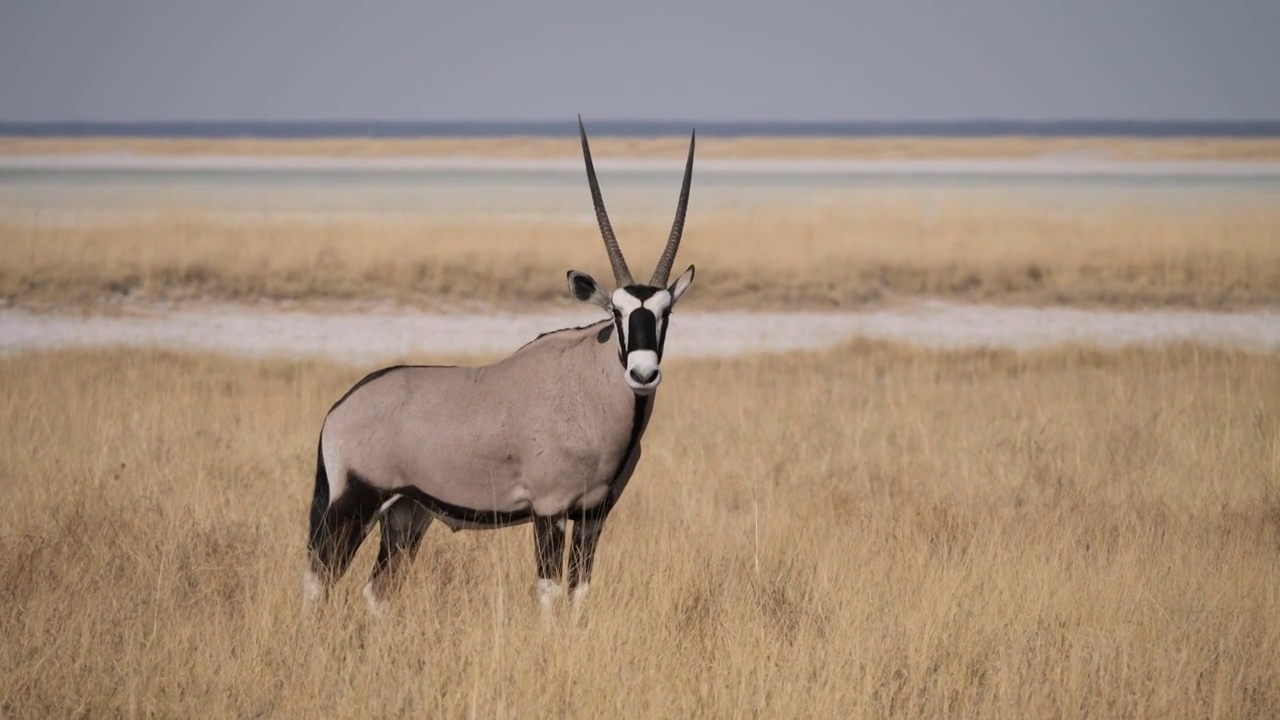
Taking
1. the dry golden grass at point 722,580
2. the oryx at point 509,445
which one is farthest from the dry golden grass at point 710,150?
the oryx at point 509,445

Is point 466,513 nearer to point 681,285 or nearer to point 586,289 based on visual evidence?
point 586,289

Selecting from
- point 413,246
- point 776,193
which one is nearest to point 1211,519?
point 413,246

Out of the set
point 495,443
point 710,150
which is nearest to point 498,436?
point 495,443

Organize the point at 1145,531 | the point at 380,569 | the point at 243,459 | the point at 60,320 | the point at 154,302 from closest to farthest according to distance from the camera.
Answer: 1. the point at 380,569
2. the point at 1145,531
3. the point at 243,459
4. the point at 60,320
5. the point at 154,302

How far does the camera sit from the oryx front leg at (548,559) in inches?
243

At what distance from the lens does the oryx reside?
244 inches

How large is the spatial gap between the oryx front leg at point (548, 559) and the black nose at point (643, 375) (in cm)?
79

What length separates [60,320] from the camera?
18.8m

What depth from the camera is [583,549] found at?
20.7 ft

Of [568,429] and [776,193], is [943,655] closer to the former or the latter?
[568,429]

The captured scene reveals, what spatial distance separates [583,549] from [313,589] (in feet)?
3.97

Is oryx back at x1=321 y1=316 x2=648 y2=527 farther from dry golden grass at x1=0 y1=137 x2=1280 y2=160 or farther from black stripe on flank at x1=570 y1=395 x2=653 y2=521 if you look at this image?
dry golden grass at x1=0 y1=137 x2=1280 y2=160

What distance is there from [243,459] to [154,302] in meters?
11.0

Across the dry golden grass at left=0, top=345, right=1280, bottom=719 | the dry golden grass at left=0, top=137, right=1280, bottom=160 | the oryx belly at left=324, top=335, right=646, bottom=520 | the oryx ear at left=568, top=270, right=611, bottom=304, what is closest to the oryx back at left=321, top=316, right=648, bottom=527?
the oryx belly at left=324, top=335, right=646, bottom=520
